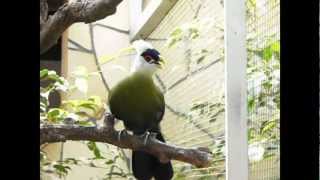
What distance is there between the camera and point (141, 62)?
108 centimetres

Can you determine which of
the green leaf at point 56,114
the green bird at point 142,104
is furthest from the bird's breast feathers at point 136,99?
the green leaf at point 56,114

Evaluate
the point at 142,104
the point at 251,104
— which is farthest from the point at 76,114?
the point at 251,104

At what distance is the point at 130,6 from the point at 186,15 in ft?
0.42

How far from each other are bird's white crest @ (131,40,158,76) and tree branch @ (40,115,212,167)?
0.40 ft

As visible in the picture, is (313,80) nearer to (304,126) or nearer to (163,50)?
(304,126)

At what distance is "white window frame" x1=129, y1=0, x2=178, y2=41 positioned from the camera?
1.07m

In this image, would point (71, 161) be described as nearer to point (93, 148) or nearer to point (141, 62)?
point (93, 148)

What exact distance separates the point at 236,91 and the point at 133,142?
250 millimetres

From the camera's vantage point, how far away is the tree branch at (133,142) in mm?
1028

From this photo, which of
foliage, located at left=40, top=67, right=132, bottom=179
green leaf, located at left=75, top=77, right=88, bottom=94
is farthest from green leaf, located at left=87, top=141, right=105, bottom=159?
green leaf, located at left=75, top=77, right=88, bottom=94

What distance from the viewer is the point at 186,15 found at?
1099 mm

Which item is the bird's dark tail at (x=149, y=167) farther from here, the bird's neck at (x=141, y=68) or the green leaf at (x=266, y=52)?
the green leaf at (x=266, y=52)

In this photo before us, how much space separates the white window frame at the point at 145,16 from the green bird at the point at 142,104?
0.02 m
